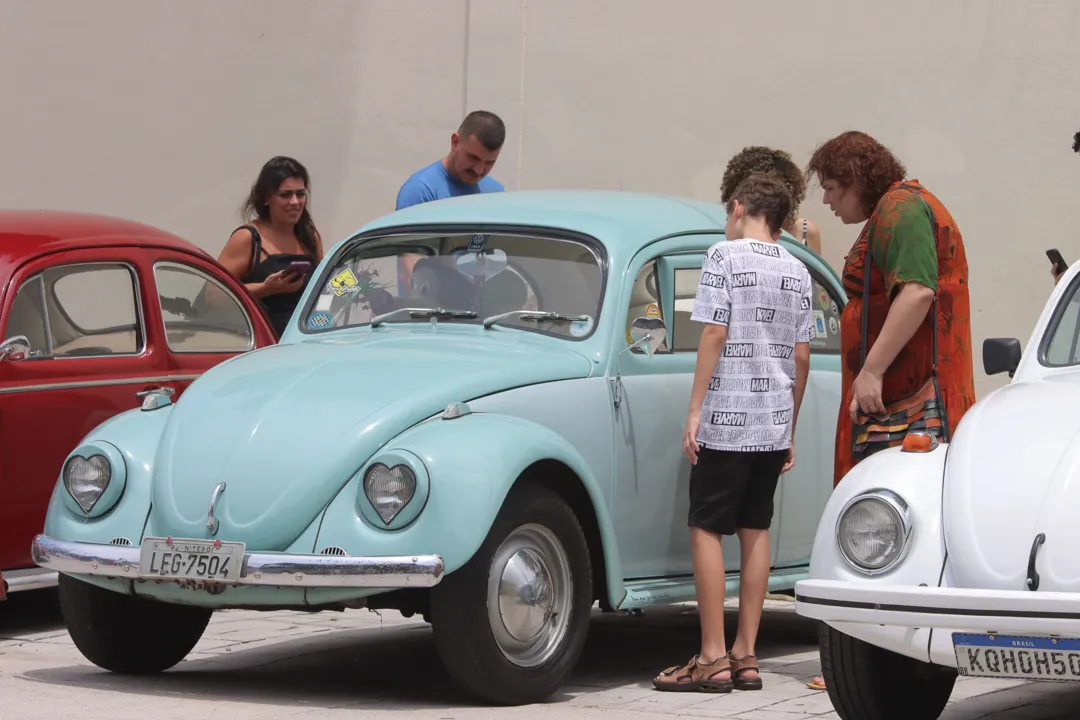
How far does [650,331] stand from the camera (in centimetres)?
602

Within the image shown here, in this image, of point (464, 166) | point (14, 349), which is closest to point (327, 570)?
point (14, 349)

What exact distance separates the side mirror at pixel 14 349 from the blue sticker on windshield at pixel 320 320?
3.89 ft

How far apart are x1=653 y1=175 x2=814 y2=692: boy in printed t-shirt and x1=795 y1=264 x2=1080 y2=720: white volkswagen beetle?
2.97 feet

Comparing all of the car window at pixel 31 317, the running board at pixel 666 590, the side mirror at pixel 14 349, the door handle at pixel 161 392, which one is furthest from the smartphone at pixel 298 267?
the running board at pixel 666 590

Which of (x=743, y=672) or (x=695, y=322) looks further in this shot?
(x=695, y=322)

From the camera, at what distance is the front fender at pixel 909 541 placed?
446 centimetres

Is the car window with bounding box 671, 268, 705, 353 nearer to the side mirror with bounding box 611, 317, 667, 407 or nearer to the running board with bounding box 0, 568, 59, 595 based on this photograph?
the side mirror with bounding box 611, 317, 667, 407

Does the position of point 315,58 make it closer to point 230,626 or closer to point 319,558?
point 230,626

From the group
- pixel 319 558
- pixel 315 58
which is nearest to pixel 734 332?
pixel 319 558

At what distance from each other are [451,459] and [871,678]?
143 cm

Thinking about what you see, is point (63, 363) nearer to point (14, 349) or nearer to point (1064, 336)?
point (14, 349)

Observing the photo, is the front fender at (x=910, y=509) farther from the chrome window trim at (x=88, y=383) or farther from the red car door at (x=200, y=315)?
the red car door at (x=200, y=315)

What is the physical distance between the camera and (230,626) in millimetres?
7395

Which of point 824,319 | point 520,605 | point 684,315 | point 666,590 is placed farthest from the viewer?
point 824,319
